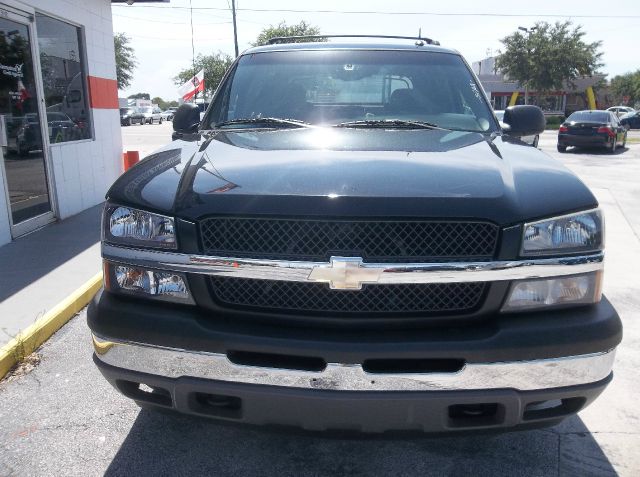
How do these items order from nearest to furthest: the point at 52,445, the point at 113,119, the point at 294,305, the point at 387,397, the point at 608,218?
the point at 387,397 → the point at 294,305 → the point at 52,445 → the point at 608,218 → the point at 113,119

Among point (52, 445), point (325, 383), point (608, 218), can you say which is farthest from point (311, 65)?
point (608, 218)

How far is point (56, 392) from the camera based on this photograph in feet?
10.9

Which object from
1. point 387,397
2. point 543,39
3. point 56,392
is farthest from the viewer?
point 543,39

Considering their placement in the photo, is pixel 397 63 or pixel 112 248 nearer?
pixel 112 248

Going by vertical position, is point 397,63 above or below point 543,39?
below

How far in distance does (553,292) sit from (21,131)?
630cm

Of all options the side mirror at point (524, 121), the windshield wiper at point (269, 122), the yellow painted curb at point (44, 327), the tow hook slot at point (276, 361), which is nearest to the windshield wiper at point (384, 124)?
the windshield wiper at point (269, 122)

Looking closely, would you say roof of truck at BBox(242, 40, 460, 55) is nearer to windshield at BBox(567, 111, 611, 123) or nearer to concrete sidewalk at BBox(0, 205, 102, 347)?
concrete sidewalk at BBox(0, 205, 102, 347)

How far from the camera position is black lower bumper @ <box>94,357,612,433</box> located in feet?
6.64

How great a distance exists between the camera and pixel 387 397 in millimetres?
2014

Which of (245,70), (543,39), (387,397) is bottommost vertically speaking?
(387,397)

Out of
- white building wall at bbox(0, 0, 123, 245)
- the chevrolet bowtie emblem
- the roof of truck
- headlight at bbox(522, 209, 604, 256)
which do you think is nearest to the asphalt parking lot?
the chevrolet bowtie emblem

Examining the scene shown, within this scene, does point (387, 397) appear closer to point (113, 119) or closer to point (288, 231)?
point (288, 231)

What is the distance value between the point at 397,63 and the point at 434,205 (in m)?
1.90
